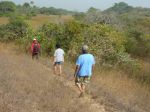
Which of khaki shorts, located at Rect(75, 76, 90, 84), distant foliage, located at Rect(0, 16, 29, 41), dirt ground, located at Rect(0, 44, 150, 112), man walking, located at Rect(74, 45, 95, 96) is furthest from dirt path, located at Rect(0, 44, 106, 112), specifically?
distant foliage, located at Rect(0, 16, 29, 41)

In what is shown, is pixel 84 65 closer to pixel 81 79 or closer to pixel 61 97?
pixel 81 79

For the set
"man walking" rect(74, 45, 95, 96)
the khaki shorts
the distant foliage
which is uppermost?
"man walking" rect(74, 45, 95, 96)

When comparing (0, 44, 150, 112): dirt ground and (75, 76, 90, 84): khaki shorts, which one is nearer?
(0, 44, 150, 112): dirt ground

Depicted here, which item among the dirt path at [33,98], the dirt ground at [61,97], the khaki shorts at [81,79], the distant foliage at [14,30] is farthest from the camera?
the distant foliage at [14,30]

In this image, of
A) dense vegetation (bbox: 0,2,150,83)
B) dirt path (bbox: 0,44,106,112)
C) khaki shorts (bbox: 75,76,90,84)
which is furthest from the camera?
dense vegetation (bbox: 0,2,150,83)

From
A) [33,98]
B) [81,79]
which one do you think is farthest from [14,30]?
[33,98]

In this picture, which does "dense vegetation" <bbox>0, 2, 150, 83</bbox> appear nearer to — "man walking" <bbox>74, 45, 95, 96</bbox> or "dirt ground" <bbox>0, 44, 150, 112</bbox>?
"dirt ground" <bbox>0, 44, 150, 112</bbox>

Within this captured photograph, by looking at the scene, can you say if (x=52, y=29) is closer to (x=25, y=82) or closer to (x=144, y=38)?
(x=144, y=38)

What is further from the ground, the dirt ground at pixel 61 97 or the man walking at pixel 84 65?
the man walking at pixel 84 65

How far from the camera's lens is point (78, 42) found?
88.9 ft

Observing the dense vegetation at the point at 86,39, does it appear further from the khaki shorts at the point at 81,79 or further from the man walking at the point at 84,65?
the man walking at the point at 84,65

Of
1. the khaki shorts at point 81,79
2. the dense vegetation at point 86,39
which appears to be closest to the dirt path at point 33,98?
the khaki shorts at point 81,79

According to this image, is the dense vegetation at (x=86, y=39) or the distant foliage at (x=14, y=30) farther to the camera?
the distant foliage at (x=14, y=30)

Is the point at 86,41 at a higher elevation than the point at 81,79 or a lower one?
lower
